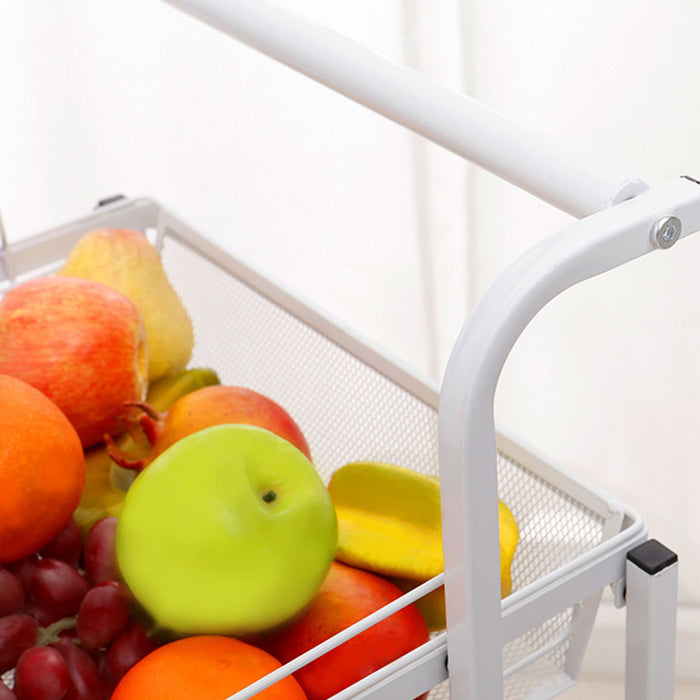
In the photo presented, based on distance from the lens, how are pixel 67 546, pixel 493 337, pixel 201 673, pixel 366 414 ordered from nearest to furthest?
pixel 493 337, pixel 201 673, pixel 67 546, pixel 366 414

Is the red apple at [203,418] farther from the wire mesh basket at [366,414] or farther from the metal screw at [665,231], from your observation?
the metal screw at [665,231]

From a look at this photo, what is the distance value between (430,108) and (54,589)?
0.32 m

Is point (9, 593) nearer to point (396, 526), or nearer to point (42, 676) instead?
point (42, 676)

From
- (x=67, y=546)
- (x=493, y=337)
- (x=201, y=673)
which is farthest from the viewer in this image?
(x=67, y=546)

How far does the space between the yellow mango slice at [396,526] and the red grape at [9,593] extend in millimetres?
170

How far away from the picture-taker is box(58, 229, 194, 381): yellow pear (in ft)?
2.47

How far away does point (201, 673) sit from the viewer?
1.55ft

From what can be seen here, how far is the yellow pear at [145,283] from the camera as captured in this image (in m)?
0.75

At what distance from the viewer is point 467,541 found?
1.26ft

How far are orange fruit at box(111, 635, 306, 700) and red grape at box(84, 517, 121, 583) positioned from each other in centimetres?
7

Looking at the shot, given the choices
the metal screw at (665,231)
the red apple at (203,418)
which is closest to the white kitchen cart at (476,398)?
the metal screw at (665,231)

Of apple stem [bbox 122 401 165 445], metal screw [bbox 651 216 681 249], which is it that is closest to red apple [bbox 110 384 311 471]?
apple stem [bbox 122 401 165 445]

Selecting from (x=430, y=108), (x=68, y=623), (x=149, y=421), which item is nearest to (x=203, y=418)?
(x=149, y=421)

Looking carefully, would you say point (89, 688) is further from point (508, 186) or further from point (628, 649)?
point (508, 186)
